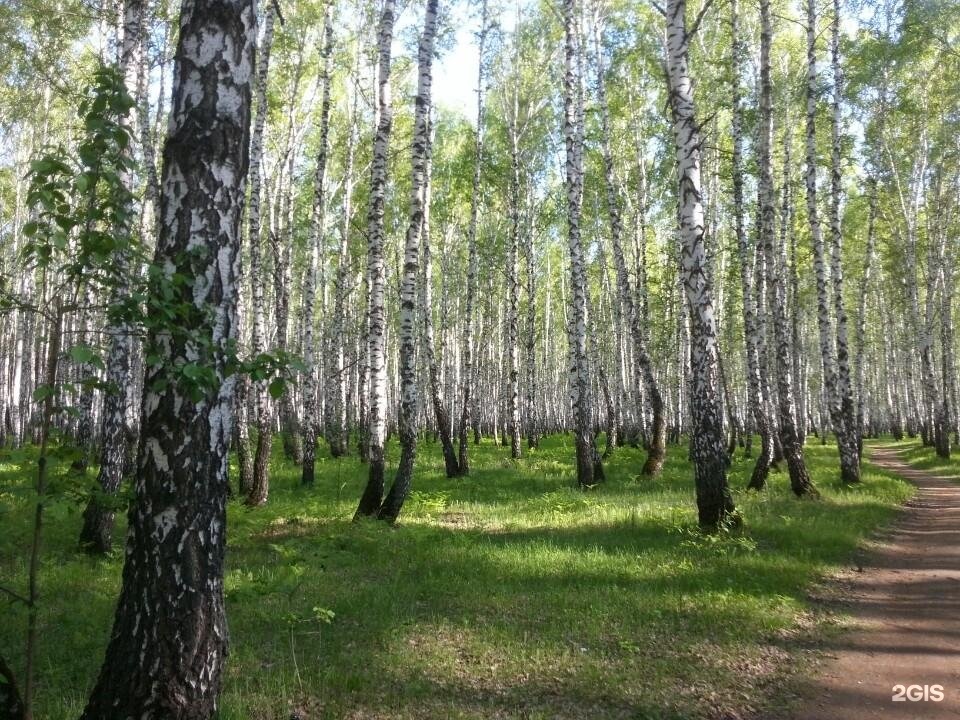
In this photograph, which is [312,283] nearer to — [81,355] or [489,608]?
[489,608]

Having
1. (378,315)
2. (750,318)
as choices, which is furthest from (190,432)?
(750,318)

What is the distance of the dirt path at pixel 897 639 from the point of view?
4406 mm

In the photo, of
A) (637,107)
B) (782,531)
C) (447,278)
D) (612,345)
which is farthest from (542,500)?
(612,345)

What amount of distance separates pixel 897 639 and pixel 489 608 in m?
3.71

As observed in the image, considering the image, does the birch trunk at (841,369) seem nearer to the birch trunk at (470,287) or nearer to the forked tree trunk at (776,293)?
the forked tree trunk at (776,293)

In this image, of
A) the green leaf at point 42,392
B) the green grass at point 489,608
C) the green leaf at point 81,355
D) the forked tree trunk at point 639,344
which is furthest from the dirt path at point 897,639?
the forked tree trunk at point 639,344

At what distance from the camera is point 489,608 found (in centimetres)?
600

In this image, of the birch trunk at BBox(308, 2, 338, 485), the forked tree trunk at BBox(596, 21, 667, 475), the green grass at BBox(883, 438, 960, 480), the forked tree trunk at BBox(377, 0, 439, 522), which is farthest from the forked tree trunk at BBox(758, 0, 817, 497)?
the birch trunk at BBox(308, 2, 338, 485)

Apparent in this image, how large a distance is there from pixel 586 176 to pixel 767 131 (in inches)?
507

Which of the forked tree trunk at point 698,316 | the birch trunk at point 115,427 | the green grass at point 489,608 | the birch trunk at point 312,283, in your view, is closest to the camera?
the green grass at point 489,608

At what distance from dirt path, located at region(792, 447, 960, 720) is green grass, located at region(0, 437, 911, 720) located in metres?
0.35

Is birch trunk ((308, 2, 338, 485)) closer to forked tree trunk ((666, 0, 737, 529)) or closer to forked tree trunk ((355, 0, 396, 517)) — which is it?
forked tree trunk ((355, 0, 396, 517))

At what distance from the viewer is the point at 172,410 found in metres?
3.04

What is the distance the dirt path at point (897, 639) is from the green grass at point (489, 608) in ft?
1.14
